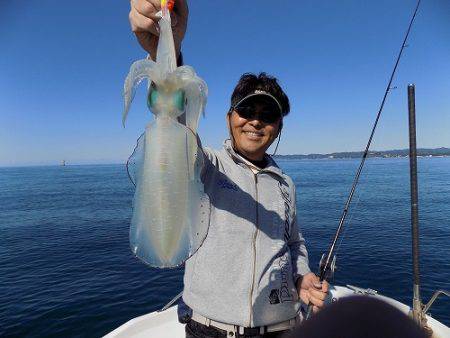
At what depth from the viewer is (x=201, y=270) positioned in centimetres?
324

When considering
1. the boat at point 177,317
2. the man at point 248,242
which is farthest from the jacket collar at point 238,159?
the boat at point 177,317

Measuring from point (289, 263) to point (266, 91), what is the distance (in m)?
1.98

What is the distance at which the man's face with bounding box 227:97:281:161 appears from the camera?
347cm

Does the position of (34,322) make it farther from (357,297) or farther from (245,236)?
(357,297)

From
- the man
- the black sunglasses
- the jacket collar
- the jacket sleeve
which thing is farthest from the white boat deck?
the black sunglasses

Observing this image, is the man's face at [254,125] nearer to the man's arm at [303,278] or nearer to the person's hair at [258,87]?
the person's hair at [258,87]

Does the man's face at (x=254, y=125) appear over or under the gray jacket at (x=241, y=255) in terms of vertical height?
over

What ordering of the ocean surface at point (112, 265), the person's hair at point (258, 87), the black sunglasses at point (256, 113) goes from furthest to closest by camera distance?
the ocean surface at point (112, 265) < the person's hair at point (258, 87) < the black sunglasses at point (256, 113)

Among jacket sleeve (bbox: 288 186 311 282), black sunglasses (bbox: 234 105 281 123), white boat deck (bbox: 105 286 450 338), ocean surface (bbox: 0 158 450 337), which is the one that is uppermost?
black sunglasses (bbox: 234 105 281 123)

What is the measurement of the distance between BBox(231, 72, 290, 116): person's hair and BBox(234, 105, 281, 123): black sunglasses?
178 millimetres

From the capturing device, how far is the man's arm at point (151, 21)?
2.22 metres

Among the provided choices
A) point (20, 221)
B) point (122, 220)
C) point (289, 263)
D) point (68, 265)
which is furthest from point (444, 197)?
point (20, 221)

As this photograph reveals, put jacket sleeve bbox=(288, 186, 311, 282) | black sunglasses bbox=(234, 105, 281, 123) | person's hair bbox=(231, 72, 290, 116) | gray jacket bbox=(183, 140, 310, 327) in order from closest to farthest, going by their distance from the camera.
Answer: gray jacket bbox=(183, 140, 310, 327), black sunglasses bbox=(234, 105, 281, 123), person's hair bbox=(231, 72, 290, 116), jacket sleeve bbox=(288, 186, 311, 282)

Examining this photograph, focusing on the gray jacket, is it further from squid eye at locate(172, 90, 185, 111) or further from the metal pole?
the metal pole
